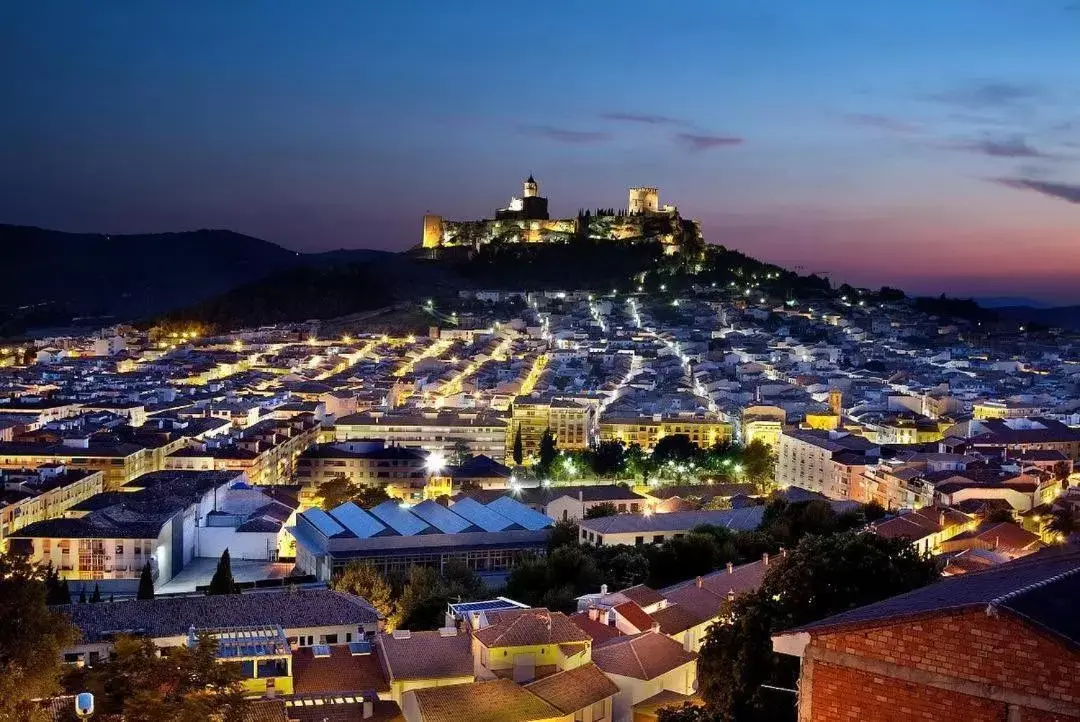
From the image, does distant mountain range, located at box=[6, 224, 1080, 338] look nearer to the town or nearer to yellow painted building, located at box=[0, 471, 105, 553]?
the town

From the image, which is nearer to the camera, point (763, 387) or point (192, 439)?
point (192, 439)

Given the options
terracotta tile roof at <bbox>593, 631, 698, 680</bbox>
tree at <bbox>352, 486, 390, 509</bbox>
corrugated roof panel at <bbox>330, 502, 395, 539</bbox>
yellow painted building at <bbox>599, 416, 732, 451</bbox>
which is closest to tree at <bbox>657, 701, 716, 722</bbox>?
terracotta tile roof at <bbox>593, 631, 698, 680</bbox>

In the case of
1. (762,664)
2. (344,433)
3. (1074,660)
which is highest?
(1074,660)

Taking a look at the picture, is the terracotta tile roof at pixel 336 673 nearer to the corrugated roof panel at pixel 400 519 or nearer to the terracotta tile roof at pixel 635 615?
the terracotta tile roof at pixel 635 615

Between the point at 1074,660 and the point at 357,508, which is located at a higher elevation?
the point at 1074,660

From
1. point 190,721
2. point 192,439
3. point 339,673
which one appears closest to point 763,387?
point 192,439

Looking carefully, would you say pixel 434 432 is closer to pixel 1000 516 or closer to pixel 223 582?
pixel 223 582

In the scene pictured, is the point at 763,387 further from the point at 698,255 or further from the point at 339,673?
the point at 698,255
